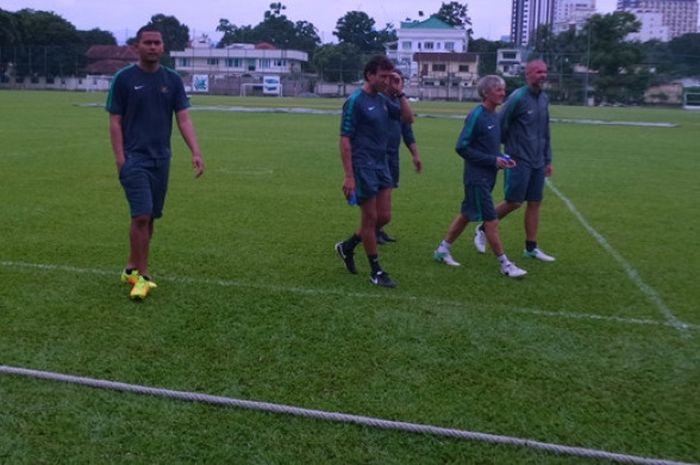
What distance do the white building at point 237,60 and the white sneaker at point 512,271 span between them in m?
83.0

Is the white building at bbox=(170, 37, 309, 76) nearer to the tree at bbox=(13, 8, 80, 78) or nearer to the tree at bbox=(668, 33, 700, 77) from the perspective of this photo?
the tree at bbox=(13, 8, 80, 78)

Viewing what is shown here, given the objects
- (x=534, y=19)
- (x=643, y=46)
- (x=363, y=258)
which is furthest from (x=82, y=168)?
(x=534, y=19)

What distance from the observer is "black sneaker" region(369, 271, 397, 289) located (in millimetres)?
6432

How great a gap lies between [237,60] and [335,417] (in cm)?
8939

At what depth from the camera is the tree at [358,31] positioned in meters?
106

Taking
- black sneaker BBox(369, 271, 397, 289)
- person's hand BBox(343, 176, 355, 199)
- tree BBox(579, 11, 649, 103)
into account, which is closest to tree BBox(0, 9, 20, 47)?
tree BBox(579, 11, 649, 103)

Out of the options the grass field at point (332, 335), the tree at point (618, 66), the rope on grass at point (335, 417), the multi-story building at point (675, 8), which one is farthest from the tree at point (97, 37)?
the multi-story building at point (675, 8)

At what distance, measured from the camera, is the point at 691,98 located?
58844mm

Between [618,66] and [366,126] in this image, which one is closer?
[366,126]

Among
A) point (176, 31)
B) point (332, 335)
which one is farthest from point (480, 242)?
point (176, 31)

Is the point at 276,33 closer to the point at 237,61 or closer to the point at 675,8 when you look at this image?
the point at 237,61

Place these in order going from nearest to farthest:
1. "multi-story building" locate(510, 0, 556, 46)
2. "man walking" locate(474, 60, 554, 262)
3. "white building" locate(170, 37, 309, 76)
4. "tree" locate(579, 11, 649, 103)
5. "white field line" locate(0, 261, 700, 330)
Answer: "white field line" locate(0, 261, 700, 330) → "man walking" locate(474, 60, 554, 262) → "tree" locate(579, 11, 649, 103) → "white building" locate(170, 37, 309, 76) → "multi-story building" locate(510, 0, 556, 46)

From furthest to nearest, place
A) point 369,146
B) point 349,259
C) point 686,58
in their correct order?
point 686,58, point 349,259, point 369,146

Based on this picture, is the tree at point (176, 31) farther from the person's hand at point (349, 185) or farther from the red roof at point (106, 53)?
the person's hand at point (349, 185)
